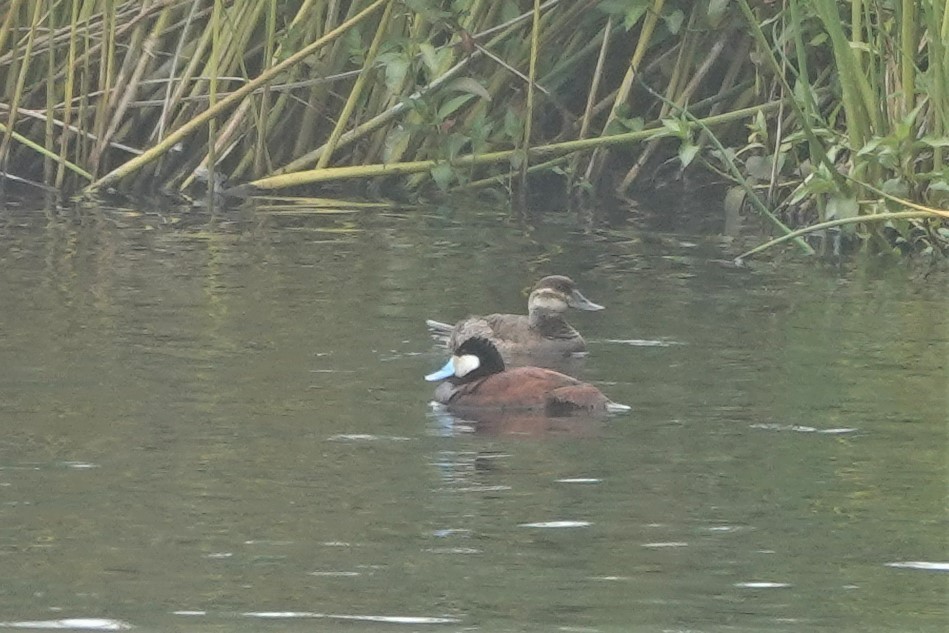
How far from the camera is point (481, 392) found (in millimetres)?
8094

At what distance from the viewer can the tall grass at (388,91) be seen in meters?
13.6

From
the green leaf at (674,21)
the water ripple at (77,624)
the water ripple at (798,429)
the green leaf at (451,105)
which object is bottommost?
the water ripple at (77,624)

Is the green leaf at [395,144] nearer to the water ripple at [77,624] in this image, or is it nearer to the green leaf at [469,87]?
the green leaf at [469,87]

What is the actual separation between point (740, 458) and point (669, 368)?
1568mm

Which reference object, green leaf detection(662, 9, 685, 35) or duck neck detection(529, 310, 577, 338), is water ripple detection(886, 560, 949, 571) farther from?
green leaf detection(662, 9, 685, 35)

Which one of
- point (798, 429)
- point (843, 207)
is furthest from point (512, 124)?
point (798, 429)

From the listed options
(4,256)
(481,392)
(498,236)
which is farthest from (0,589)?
(498,236)

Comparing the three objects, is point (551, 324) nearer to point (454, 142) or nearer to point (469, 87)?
point (469, 87)

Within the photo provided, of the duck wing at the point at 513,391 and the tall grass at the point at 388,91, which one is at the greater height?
the tall grass at the point at 388,91

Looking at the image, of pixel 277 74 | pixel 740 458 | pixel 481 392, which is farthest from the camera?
pixel 277 74

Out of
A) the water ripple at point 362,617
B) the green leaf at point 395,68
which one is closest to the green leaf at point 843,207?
the green leaf at point 395,68

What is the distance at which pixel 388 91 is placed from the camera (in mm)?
14312

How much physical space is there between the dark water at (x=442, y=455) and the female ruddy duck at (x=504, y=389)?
0.13 meters

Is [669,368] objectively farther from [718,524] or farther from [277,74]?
[277,74]
